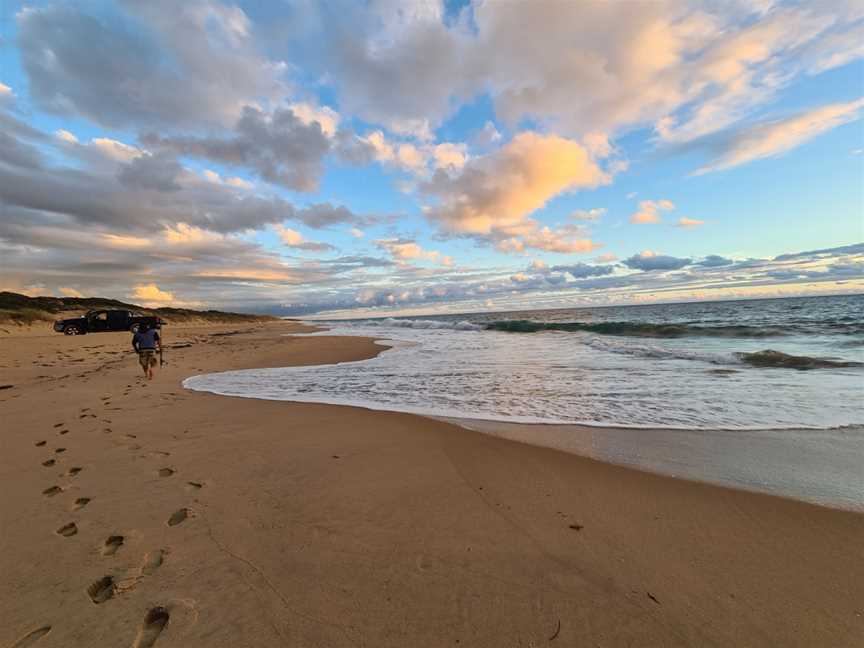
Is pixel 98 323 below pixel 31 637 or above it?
above

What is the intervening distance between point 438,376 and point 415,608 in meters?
8.69

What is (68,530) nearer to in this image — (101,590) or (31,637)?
(101,590)

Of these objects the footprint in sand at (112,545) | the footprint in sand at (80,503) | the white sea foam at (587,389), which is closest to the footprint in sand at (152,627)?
the footprint in sand at (112,545)

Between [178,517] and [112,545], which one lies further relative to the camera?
[178,517]

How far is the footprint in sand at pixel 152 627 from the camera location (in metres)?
1.98

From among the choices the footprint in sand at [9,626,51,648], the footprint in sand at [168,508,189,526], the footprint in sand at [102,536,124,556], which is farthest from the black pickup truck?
the footprint in sand at [9,626,51,648]

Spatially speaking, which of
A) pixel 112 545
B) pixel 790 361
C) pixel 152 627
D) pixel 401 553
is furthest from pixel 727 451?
pixel 790 361

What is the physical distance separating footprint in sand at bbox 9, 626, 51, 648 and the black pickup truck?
34240 millimetres

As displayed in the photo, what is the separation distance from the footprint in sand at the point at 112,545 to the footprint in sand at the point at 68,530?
327 millimetres

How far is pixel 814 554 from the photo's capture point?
2.74 metres

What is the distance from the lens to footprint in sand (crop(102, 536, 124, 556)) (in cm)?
274

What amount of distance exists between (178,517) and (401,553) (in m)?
1.93

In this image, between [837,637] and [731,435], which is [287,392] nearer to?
[731,435]

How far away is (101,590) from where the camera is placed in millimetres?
2361
